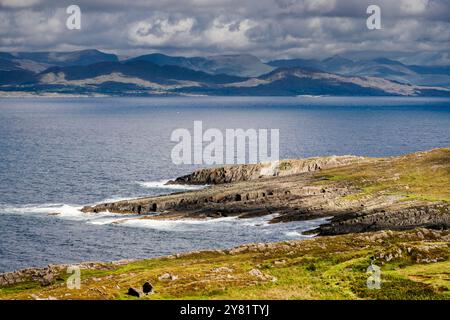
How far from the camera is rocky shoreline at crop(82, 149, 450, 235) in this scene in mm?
124062

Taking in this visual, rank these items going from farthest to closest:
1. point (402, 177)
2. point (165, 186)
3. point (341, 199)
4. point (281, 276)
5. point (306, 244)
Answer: point (165, 186) → point (402, 177) → point (341, 199) → point (306, 244) → point (281, 276)

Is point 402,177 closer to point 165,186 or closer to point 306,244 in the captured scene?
point 306,244

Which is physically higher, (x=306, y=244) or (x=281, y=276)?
(x=281, y=276)

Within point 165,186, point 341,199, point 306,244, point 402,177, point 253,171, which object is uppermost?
point 402,177

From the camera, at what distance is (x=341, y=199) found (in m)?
142

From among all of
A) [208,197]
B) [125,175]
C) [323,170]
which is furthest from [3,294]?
[125,175]

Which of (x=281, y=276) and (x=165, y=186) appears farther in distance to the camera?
(x=165, y=186)

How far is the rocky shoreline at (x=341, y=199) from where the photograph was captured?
124062 millimetres

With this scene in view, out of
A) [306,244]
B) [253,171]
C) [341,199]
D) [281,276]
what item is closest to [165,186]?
[253,171]

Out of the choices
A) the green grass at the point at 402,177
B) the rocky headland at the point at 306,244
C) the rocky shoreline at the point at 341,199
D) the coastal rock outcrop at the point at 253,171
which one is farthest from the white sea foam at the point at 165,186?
the green grass at the point at 402,177

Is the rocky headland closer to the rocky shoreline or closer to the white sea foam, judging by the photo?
the rocky shoreline

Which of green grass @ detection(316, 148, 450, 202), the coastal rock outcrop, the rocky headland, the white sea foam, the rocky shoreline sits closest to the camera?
the rocky headland

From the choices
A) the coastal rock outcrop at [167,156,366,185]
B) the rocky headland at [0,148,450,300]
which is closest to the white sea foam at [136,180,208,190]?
the coastal rock outcrop at [167,156,366,185]

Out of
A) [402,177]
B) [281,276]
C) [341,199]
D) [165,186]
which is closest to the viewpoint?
[281,276]
